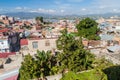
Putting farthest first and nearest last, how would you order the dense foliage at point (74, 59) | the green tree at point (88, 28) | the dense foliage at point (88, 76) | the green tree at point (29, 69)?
the green tree at point (88, 28), the dense foliage at point (74, 59), the green tree at point (29, 69), the dense foliage at point (88, 76)

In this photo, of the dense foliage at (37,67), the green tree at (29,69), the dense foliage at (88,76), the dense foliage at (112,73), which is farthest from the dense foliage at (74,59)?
the dense foliage at (88,76)

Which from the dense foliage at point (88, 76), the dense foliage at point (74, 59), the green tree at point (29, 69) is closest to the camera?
the dense foliage at point (88, 76)

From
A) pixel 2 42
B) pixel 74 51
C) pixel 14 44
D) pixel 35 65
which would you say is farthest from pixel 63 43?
pixel 14 44

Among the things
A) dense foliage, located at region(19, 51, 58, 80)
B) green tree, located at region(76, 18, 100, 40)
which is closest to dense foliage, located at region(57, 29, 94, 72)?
dense foliage, located at region(19, 51, 58, 80)

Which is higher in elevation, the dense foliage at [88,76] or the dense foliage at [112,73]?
the dense foliage at [88,76]

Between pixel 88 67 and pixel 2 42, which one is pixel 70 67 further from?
pixel 2 42

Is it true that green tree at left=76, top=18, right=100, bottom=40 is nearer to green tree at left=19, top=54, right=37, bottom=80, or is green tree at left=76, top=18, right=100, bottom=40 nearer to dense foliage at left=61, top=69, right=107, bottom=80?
green tree at left=19, top=54, right=37, bottom=80

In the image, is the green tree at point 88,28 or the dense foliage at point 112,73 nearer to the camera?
the dense foliage at point 112,73

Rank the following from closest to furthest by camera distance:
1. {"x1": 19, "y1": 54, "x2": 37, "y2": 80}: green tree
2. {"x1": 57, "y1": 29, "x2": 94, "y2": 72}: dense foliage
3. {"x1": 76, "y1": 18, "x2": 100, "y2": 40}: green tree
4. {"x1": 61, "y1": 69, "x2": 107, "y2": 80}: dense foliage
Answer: {"x1": 61, "y1": 69, "x2": 107, "y2": 80}: dense foliage → {"x1": 19, "y1": 54, "x2": 37, "y2": 80}: green tree → {"x1": 57, "y1": 29, "x2": 94, "y2": 72}: dense foliage → {"x1": 76, "y1": 18, "x2": 100, "y2": 40}: green tree

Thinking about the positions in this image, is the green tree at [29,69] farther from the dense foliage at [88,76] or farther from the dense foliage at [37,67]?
the dense foliage at [88,76]
